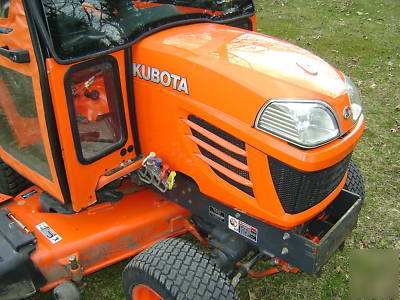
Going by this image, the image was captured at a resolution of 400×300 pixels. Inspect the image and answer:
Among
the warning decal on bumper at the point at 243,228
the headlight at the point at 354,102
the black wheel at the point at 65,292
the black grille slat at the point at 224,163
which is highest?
the headlight at the point at 354,102

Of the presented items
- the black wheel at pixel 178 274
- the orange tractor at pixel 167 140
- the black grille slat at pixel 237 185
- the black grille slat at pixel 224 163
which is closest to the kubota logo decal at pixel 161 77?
the orange tractor at pixel 167 140

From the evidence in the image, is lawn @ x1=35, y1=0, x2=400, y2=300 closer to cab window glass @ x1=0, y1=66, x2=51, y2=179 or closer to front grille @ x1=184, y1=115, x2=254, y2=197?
cab window glass @ x1=0, y1=66, x2=51, y2=179

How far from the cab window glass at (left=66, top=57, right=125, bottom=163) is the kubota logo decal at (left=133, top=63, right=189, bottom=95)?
13cm

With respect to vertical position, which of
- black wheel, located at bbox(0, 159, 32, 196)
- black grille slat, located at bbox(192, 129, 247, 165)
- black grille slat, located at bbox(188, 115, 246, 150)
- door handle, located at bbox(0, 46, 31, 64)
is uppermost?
door handle, located at bbox(0, 46, 31, 64)

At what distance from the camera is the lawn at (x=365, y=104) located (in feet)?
9.81

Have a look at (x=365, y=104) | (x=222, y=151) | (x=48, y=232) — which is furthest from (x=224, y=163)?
(x=365, y=104)

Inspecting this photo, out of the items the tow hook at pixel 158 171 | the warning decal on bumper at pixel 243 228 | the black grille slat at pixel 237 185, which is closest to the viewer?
the black grille slat at pixel 237 185

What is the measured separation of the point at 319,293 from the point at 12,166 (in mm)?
2325

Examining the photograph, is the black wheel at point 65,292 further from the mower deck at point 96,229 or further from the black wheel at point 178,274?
the black wheel at point 178,274

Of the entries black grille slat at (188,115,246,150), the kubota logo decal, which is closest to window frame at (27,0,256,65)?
the kubota logo decal

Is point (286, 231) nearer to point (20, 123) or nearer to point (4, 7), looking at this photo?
point (20, 123)

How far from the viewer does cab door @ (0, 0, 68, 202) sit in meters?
2.18

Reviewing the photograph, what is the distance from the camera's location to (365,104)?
546cm

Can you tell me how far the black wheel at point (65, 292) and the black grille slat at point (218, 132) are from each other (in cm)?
126
